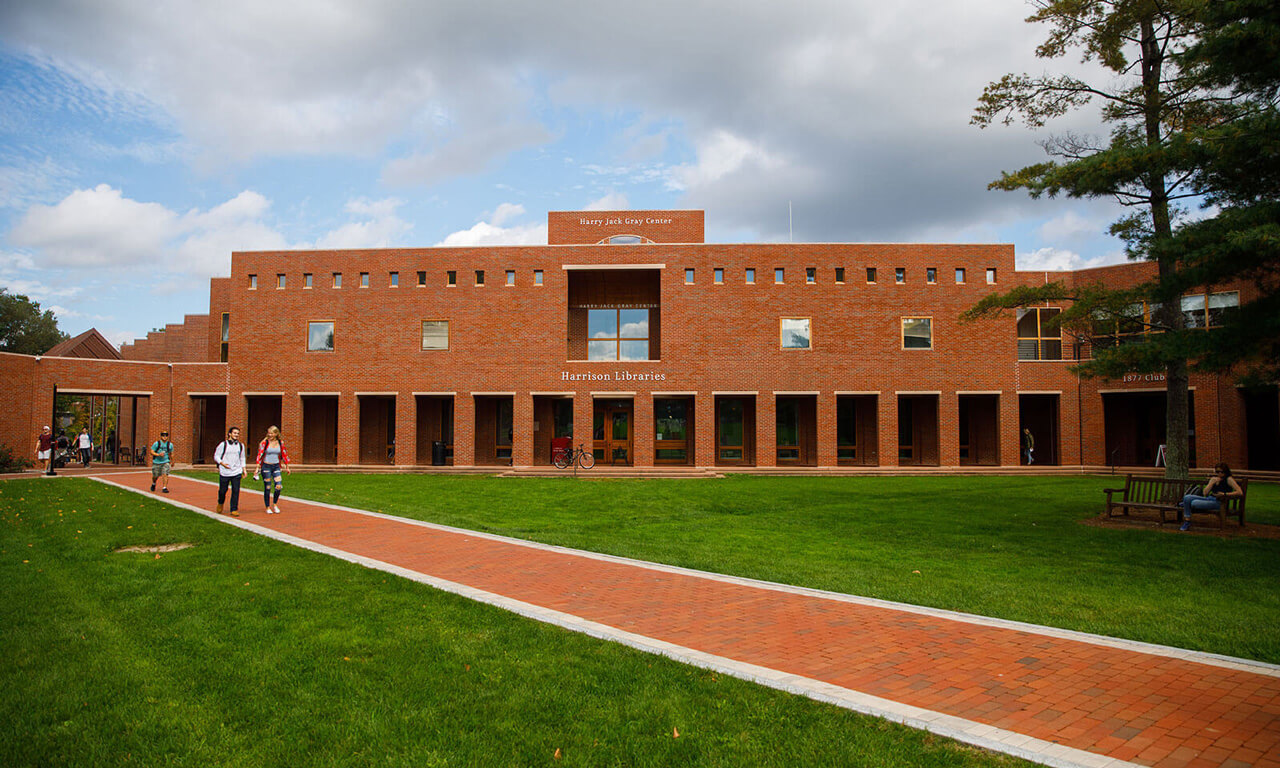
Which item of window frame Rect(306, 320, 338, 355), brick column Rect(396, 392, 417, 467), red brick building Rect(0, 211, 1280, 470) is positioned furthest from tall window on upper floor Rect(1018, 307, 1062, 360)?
window frame Rect(306, 320, 338, 355)

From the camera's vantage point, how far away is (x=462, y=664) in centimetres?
502

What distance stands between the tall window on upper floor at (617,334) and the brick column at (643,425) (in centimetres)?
214

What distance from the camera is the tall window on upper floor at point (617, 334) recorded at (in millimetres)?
29109

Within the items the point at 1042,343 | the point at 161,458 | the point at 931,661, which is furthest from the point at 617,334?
the point at 931,661

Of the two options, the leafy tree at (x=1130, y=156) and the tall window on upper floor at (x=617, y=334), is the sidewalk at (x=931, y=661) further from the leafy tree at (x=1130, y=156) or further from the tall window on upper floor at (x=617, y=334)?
the tall window on upper floor at (x=617, y=334)

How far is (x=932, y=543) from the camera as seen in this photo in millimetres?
11000

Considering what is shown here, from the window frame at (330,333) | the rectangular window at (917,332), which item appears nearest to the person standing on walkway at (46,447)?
the window frame at (330,333)

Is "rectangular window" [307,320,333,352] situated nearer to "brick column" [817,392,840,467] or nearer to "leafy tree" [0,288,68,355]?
"brick column" [817,392,840,467]

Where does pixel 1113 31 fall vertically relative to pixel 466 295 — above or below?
above

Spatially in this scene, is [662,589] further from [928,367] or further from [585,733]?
[928,367]

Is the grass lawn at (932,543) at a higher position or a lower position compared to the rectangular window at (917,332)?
lower

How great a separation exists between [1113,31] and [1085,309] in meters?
5.73

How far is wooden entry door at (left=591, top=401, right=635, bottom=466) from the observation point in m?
29.5

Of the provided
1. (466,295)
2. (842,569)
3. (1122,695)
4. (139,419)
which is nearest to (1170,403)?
(842,569)
